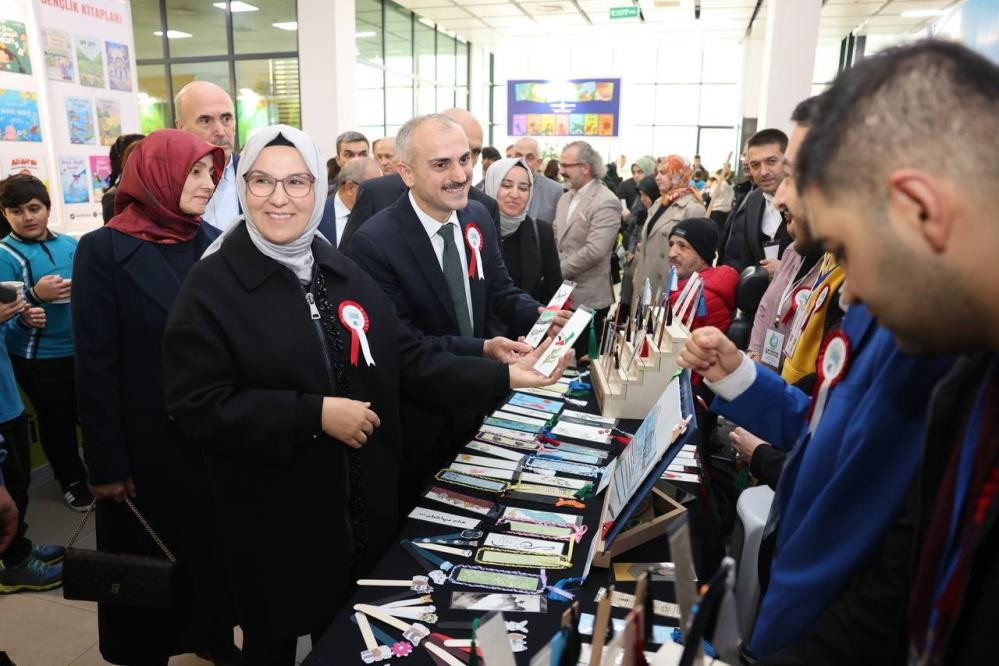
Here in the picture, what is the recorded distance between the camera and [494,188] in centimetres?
392

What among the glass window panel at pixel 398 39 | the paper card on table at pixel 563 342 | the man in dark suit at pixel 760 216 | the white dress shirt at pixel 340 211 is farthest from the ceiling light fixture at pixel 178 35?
the paper card on table at pixel 563 342

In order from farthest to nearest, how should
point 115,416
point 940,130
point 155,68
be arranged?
point 155,68, point 115,416, point 940,130

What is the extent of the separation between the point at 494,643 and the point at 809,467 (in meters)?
0.57

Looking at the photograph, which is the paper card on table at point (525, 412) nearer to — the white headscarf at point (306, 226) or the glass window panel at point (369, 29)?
the white headscarf at point (306, 226)

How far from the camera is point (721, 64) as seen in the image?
50.1 ft

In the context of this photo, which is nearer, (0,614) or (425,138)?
(425,138)

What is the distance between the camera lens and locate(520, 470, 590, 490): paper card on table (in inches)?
74.0

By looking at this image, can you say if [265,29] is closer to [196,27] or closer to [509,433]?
[196,27]

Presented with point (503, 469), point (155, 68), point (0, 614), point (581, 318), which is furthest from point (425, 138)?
point (155, 68)

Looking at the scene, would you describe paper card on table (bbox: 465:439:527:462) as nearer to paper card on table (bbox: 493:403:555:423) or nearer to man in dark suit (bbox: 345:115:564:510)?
man in dark suit (bbox: 345:115:564:510)

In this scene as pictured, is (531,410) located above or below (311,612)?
above

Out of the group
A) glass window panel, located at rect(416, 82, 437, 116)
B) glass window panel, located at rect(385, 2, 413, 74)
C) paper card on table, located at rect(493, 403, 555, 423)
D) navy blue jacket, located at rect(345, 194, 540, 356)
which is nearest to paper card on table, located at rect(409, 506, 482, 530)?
navy blue jacket, located at rect(345, 194, 540, 356)

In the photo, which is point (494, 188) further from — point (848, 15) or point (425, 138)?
point (848, 15)

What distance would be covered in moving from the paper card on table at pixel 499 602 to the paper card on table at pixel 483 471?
1.80ft
